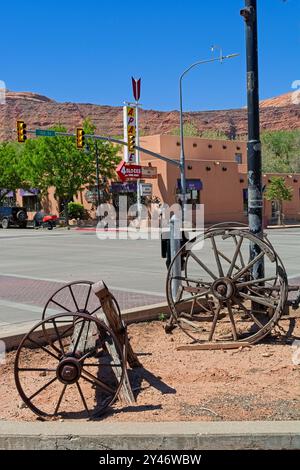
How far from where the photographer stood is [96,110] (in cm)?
14800

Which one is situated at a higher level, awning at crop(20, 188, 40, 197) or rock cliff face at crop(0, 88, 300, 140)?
rock cliff face at crop(0, 88, 300, 140)

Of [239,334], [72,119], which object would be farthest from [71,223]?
[72,119]

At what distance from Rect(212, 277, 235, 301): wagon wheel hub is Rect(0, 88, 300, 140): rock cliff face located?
440 feet

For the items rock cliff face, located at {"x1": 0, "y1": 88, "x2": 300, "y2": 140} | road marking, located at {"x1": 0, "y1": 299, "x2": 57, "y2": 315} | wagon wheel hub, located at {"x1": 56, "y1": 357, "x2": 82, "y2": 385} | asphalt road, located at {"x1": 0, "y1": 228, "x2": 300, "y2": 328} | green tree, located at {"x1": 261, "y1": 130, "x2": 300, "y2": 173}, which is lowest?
asphalt road, located at {"x1": 0, "y1": 228, "x2": 300, "y2": 328}

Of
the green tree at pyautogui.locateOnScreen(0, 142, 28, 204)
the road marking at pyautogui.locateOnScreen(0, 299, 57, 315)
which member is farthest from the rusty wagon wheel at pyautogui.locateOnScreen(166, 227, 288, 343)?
the green tree at pyautogui.locateOnScreen(0, 142, 28, 204)

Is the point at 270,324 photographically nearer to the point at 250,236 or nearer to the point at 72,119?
the point at 250,236

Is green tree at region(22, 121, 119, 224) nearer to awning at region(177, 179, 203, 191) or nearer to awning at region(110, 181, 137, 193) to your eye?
awning at region(110, 181, 137, 193)

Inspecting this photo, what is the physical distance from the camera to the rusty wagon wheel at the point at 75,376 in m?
4.18

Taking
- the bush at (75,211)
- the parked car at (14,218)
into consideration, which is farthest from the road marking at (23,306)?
the bush at (75,211)

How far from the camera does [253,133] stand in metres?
6.52

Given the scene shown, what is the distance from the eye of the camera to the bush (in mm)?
48219

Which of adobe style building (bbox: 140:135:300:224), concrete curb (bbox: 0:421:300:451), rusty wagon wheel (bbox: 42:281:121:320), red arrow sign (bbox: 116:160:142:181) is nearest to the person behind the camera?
concrete curb (bbox: 0:421:300:451)

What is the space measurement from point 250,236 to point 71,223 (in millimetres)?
42948

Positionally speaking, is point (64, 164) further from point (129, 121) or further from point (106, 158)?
point (129, 121)
